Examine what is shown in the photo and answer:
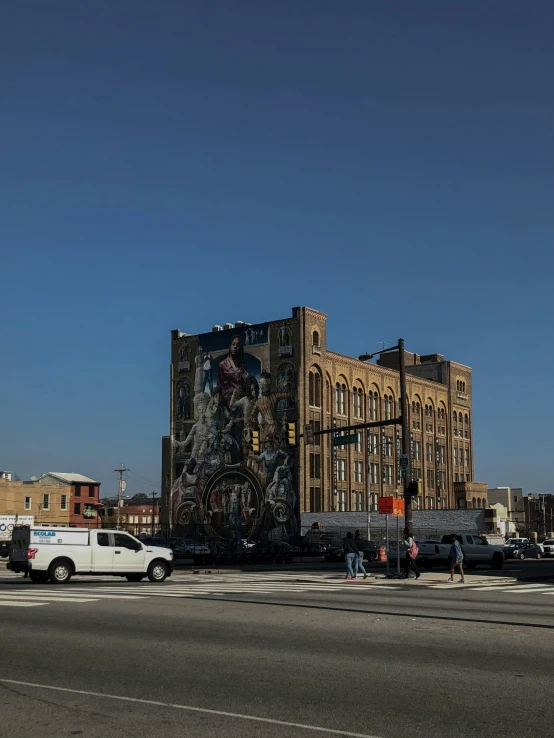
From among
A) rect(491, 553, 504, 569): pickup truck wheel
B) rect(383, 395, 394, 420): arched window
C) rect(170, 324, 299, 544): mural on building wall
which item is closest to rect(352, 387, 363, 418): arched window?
rect(383, 395, 394, 420): arched window

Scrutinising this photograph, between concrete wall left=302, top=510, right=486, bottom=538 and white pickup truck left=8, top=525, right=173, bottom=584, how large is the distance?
4953 centimetres

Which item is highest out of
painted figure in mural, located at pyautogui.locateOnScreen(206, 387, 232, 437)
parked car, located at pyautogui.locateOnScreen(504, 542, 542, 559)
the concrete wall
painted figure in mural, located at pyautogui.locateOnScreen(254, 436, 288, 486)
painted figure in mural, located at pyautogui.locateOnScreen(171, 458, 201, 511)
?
painted figure in mural, located at pyautogui.locateOnScreen(206, 387, 232, 437)

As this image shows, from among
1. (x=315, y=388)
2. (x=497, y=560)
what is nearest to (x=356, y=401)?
(x=315, y=388)

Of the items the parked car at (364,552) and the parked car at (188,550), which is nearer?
the parked car at (364,552)

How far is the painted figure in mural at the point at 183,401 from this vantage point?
303 feet

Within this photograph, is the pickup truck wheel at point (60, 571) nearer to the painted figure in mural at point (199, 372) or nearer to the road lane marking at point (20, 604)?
the road lane marking at point (20, 604)

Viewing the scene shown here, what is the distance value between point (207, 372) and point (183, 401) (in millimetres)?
4799

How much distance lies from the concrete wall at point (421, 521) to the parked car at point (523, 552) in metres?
12.7

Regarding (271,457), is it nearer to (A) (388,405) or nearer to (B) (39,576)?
(A) (388,405)

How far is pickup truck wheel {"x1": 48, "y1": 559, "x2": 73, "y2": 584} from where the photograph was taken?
25906 mm

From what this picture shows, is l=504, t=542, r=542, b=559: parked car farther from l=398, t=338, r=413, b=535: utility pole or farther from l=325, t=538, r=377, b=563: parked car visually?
l=398, t=338, r=413, b=535: utility pole

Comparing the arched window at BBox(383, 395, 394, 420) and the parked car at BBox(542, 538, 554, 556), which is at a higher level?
the arched window at BBox(383, 395, 394, 420)

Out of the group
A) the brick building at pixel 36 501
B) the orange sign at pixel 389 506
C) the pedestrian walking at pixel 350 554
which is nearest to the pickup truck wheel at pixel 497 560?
the orange sign at pixel 389 506

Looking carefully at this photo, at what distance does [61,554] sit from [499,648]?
1693 centimetres
